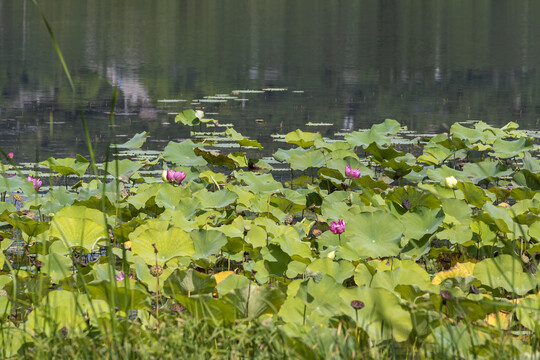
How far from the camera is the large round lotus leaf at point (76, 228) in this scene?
239 cm

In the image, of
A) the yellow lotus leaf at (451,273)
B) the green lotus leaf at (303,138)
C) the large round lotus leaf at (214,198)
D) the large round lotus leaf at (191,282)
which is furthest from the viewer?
the green lotus leaf at (303,138)

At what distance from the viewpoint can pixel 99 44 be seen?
15.5 m

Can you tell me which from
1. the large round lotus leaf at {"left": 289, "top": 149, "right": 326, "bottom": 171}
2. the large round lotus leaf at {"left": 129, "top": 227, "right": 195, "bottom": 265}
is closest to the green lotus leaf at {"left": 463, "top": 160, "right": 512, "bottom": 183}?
the large round lotus leaf at {"left": 289, "top": 149, "right": 326, "bottom": 171}

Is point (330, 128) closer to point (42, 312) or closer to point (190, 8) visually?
point (42, 312)

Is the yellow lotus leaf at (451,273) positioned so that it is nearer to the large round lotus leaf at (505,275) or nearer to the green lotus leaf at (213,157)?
the large round lotus leaf at (505,275)

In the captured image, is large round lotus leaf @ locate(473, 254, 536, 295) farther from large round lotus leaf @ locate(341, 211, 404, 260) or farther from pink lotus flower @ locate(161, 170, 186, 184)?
pink lotus flower @ locate(161, 170, 186, 184)

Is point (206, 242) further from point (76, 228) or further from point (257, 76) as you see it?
point (257, 76)

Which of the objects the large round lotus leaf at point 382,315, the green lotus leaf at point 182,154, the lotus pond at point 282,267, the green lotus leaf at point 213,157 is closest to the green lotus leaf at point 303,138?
the lotus pond at point 282,267

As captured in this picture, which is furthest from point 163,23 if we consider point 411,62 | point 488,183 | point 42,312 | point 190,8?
point 42,312

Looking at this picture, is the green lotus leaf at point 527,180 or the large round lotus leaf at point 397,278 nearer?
the large round lotus leaf at point 397,278

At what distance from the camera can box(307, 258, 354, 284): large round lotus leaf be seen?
7.08 ft

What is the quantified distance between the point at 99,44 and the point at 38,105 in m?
8.97

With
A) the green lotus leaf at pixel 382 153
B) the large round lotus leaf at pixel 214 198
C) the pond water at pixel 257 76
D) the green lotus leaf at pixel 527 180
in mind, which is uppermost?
the pond water at pixel 257 76

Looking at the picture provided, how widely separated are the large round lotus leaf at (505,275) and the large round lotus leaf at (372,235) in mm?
265
